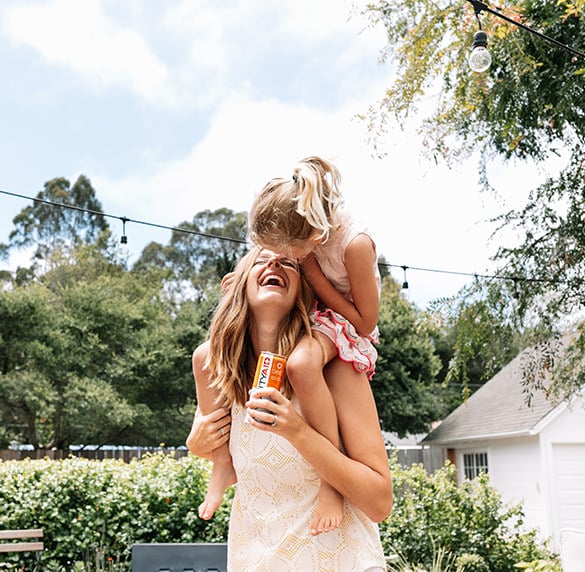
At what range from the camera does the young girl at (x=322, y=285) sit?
1.39 m

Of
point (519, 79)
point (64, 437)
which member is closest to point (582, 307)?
point (519, 79)

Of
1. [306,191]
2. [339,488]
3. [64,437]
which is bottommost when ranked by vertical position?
[339,488]

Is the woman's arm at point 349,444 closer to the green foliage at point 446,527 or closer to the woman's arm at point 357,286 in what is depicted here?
the woman's arm at point 357,286

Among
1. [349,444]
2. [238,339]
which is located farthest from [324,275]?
[349,444]

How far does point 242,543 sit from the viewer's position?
4.76 feet

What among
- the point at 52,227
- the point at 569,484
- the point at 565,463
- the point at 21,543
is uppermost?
the point at 52,227

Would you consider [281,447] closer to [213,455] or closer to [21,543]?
[213,455]

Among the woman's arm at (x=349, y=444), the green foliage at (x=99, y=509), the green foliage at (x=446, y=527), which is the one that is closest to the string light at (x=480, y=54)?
the woman's arm at (x=349, y=444)

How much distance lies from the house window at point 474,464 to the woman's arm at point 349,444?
1272 cm

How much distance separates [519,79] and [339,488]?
541cm

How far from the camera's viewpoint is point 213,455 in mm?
1587

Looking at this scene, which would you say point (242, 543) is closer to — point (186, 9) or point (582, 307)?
point (582, 307)

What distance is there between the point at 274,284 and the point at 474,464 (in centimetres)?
1341

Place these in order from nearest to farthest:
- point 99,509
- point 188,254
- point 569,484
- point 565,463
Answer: point 99,509
point 569,484
point 565,463
point 188,254
